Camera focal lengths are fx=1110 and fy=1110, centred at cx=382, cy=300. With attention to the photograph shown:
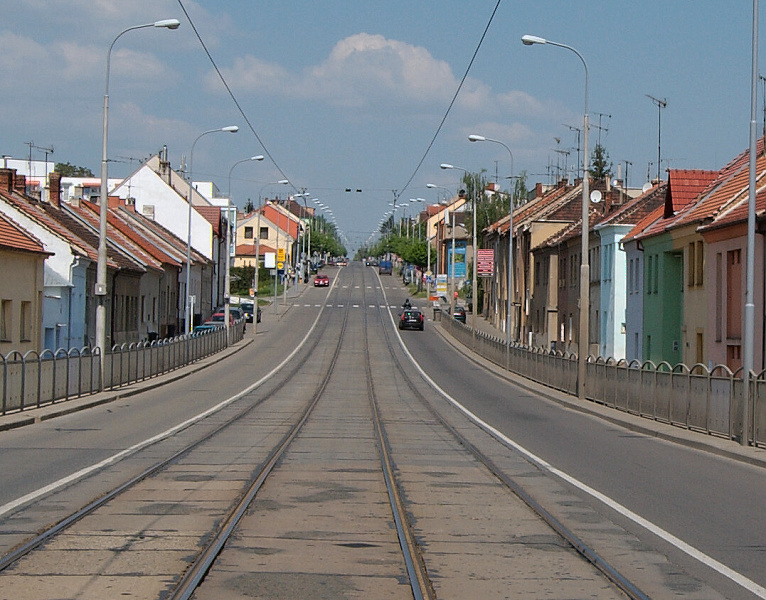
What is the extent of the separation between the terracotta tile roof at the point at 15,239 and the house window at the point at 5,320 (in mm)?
2002

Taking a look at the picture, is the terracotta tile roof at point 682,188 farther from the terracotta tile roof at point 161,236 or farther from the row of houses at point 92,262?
the terracotta tile roof at point 161,236

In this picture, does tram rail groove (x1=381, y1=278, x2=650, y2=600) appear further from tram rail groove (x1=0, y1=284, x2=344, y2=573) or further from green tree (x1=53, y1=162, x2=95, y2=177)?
green tree (x1=53, y1=162, x2=95, y2=177)

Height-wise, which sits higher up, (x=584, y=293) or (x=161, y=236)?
(x=161, y=236)

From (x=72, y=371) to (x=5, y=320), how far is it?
37.9 ft

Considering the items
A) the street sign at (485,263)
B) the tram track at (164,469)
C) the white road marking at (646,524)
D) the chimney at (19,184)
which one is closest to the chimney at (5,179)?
the chimney at (19,184)

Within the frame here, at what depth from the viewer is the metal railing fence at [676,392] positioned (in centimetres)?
1984

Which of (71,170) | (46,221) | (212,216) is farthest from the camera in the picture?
(71,170)

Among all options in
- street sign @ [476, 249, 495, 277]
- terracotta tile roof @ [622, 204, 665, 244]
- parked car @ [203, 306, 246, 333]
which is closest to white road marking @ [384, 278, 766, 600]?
terracotta tile roof @ [622, 204, 665, 244]

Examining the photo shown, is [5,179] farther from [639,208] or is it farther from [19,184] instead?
[639,208]

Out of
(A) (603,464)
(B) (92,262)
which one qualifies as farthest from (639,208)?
(A) (603,464)

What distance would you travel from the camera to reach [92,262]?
50.3m

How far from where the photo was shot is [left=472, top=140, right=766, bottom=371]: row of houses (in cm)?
3453

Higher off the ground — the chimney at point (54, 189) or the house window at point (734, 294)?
the chimney at point (54, 189)

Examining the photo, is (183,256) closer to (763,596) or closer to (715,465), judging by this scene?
(715,465)
